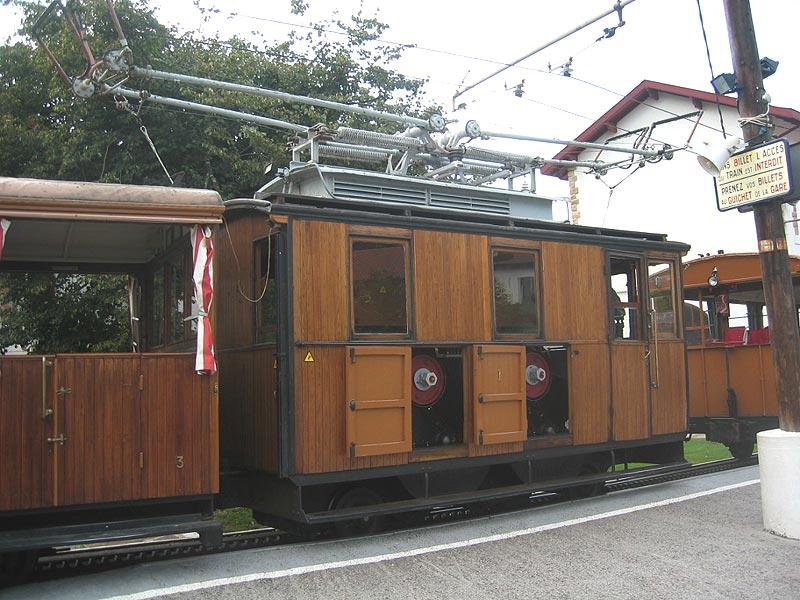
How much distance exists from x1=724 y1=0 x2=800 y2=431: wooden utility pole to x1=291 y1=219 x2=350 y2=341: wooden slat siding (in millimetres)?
4093

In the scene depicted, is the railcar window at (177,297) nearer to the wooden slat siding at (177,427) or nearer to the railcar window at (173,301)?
the railcar window at (173,301)

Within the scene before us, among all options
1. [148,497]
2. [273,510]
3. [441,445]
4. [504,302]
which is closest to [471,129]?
[504,302]

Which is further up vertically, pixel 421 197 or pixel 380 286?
pixel 421 197

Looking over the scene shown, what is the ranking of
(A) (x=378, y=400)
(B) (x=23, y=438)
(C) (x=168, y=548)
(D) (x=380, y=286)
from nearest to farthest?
1. (B) (x=23, y=438)
2. (C) (x=168, y=548)
3. (A) (x=378, y=400)
4. (D) (x=380, y=286)

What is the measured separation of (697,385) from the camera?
13.4 metres

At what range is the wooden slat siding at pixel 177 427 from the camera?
246 inches

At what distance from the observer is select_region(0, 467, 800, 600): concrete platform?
224 inches

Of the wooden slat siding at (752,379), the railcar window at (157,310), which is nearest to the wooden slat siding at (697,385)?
the wooden slat siding at (752,379)

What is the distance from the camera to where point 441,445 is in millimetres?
8062

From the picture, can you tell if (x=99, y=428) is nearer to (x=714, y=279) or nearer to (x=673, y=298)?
(x=673, y=298)

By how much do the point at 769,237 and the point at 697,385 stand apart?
5990mm

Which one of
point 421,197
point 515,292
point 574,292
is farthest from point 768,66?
point 421,197

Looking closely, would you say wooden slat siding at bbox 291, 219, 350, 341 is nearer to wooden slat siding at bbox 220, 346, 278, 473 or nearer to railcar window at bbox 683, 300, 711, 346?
wooden slat siding at bbox 220, 346, 278, 473

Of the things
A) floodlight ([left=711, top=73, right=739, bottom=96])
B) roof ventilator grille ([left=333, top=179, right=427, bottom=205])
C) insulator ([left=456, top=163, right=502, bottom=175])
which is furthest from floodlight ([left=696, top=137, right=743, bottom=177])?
insulator ([left=456, top=163, right=502, bottom=175])
